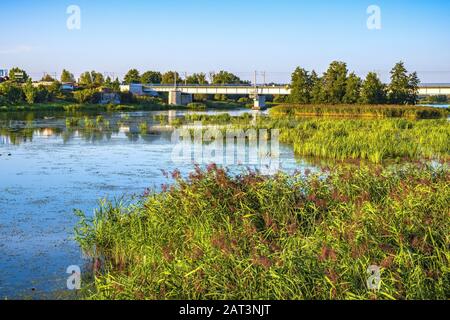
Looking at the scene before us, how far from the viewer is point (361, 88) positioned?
70.1 metres

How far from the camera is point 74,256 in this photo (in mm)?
10609

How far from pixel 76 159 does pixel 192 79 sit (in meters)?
136

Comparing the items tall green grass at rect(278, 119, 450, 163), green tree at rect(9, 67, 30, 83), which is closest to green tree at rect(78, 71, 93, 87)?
green tree at rect(9, 67, 30, 83)

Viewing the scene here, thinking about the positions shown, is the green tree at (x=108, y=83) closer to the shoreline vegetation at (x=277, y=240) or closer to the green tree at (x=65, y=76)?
the green tree at (x=65, y=76)

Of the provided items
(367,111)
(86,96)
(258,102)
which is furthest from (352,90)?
(86,96)

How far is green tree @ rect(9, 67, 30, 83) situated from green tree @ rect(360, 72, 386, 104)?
247ft

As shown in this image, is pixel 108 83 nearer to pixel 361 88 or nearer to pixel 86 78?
pixel 86 78

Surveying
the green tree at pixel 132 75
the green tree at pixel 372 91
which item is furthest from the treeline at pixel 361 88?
the green tree at pixel 132 75

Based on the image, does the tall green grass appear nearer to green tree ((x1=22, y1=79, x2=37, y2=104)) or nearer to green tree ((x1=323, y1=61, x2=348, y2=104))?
green tree ((x1=323, y1=61, x2=348, y2=104))

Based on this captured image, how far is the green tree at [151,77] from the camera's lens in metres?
163

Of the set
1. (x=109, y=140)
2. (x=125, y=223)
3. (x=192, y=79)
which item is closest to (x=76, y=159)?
(x=109, y=140)

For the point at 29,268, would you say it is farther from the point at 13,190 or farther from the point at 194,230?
the point at 13,190

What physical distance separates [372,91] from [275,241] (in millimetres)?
61029

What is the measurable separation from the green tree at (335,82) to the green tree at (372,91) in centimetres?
325
